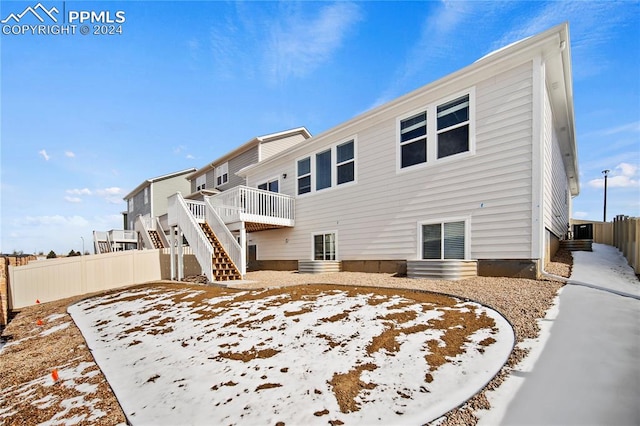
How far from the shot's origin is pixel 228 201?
38.5 ft

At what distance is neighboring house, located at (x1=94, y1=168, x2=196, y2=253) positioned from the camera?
63.2 ft

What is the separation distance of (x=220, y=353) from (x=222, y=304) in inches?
92.2

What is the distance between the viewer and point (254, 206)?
11.3 m

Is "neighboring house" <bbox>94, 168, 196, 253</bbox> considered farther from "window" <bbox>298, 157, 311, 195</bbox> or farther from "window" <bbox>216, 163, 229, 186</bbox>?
"window" <bbox>298, 157, 311, 195</bbox>

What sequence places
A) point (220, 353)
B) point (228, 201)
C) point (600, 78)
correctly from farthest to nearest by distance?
1. point (228, 201)
2. point (600, 78)
3. point (220, 353)

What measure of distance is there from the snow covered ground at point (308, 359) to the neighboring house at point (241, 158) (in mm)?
12288

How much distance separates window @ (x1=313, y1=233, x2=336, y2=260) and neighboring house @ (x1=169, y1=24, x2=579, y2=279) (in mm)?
40

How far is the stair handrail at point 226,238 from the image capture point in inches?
379

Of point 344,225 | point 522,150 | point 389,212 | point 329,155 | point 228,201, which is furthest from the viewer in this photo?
point 228,201

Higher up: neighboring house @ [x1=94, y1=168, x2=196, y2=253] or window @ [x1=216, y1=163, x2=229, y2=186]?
window @ [x1=216, y1=163, x2=229, y2=186]

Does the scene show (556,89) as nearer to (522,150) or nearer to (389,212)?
(522,150)

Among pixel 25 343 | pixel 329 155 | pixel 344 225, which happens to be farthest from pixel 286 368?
pixel 329 155

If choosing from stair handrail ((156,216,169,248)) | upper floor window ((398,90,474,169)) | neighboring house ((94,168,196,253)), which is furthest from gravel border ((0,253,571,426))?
neighboring house ((94,168,196,253))

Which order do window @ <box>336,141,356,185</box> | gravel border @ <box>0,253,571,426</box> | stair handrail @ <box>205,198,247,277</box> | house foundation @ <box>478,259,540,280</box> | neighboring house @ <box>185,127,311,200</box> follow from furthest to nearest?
neighboring house @ <box>185,127,311,200</box> → window @ <box>336,141,356,185</box> → stair handrail @ <box>205,198,247,277</box> → house foundation @ <box>478,259,540,280</box> → gravel border @ <box>0,253,571,426</box>
